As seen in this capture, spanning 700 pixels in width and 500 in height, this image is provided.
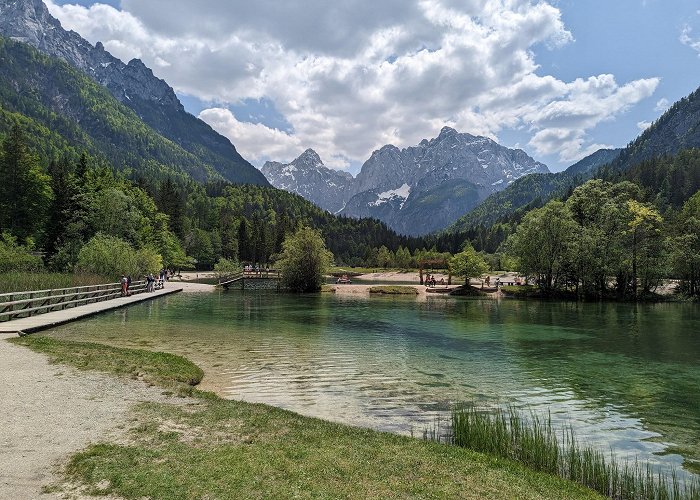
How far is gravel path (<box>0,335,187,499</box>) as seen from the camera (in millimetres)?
7324

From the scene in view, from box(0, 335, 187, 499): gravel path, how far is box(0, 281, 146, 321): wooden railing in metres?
15.9

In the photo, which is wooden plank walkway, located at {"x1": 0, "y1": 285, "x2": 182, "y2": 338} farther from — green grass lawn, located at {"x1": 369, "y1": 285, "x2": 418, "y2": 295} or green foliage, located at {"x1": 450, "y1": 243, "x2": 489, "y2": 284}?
green foliage, located at {"x1": 450, "y1": 243, "x2": 489, "y2": 284}

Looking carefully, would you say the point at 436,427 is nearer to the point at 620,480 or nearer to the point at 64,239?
the point at 620,480

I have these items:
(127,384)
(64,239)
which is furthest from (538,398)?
(64,239)

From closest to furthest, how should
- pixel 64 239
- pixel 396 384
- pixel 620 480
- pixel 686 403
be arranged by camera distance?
pixel 620 480
pixel 686 403
pixel 396 384
pixel 64 239

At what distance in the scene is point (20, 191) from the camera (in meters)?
79.6

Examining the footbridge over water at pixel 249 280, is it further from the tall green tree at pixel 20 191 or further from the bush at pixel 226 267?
the tall green tree at pixel 20 191

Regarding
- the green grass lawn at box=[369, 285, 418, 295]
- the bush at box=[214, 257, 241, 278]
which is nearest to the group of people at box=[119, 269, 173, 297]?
the bush at box=[214, 257, 241, 278]

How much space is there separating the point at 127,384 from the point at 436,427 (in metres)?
9.40

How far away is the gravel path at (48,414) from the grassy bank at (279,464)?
48 cm

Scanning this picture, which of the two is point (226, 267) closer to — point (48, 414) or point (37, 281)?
point (37, 281)

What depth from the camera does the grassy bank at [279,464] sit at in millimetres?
7113

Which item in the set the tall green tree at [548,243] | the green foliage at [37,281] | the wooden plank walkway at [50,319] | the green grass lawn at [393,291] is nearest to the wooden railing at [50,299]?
the wooden plank walkway at [50,319]

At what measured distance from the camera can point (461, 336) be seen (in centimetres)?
3030
